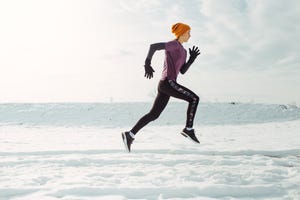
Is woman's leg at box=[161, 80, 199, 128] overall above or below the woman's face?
below

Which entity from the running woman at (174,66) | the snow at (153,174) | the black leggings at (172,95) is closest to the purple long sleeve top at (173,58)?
the running woman at (174,66)

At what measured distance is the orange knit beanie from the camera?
5.33 metres

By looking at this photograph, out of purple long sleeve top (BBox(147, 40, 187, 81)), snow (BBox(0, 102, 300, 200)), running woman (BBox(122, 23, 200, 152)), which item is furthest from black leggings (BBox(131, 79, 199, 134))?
snow (BBox(0, 102, 300, 200))

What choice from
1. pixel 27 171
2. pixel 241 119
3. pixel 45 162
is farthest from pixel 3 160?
pixel 241 119

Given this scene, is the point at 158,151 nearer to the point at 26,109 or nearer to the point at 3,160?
the point at 3,160

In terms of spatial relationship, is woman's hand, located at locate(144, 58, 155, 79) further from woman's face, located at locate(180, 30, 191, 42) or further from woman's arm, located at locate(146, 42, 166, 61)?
woman's face, located at locate(180, 30, 191, 42)

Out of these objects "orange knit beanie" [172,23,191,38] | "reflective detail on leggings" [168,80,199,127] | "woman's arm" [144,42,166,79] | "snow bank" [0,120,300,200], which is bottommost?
"snow bank" [0,120,300,200]

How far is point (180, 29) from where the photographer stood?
5.34 m

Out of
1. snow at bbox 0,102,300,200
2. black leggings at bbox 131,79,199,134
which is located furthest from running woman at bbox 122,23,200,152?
snow at bbox 0,102,300,200

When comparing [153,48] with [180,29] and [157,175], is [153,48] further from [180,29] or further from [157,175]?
[157,175]

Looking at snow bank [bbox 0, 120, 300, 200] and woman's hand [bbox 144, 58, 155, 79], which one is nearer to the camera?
snow bank [bbox 0, 120, 300, 200]

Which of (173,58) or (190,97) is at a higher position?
(173,58)

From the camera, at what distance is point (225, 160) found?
5219mm

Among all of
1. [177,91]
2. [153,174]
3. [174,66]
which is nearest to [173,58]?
[174,66]
